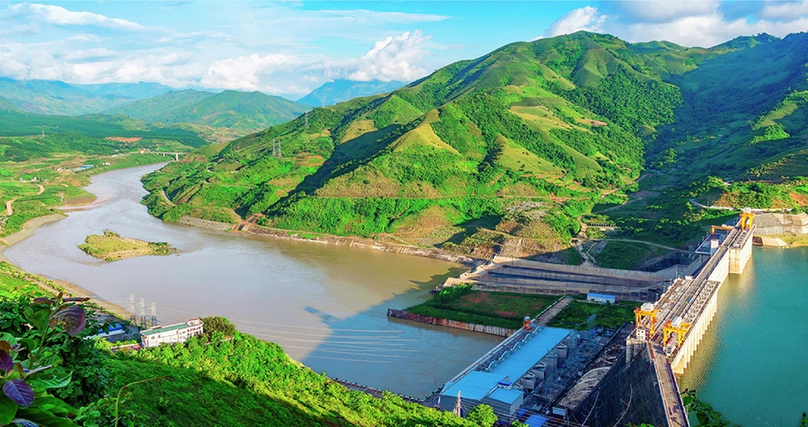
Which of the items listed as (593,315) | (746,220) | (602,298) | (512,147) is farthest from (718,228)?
(512,147)

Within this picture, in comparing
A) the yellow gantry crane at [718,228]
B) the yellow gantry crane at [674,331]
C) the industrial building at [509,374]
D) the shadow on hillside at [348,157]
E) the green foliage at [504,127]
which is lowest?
the industrial building at [509,374]

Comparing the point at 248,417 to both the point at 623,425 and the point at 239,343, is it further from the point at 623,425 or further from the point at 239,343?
the point at 623,425

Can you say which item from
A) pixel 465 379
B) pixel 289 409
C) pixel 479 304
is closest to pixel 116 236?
pixel 479 304

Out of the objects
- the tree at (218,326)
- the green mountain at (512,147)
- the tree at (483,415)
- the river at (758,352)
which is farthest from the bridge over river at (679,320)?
the tree at (218,326)

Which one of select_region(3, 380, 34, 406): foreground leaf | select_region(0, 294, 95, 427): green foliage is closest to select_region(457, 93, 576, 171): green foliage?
select_region(0, 294, 95, 427): green foliage

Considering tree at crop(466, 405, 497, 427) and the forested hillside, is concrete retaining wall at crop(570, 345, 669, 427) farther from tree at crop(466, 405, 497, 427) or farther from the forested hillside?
the forested hillside

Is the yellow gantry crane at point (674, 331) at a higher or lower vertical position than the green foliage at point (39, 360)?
lower

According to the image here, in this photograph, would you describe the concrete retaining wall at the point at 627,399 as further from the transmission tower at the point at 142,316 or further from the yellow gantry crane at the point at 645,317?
the transmission tower at the point at 142,316
